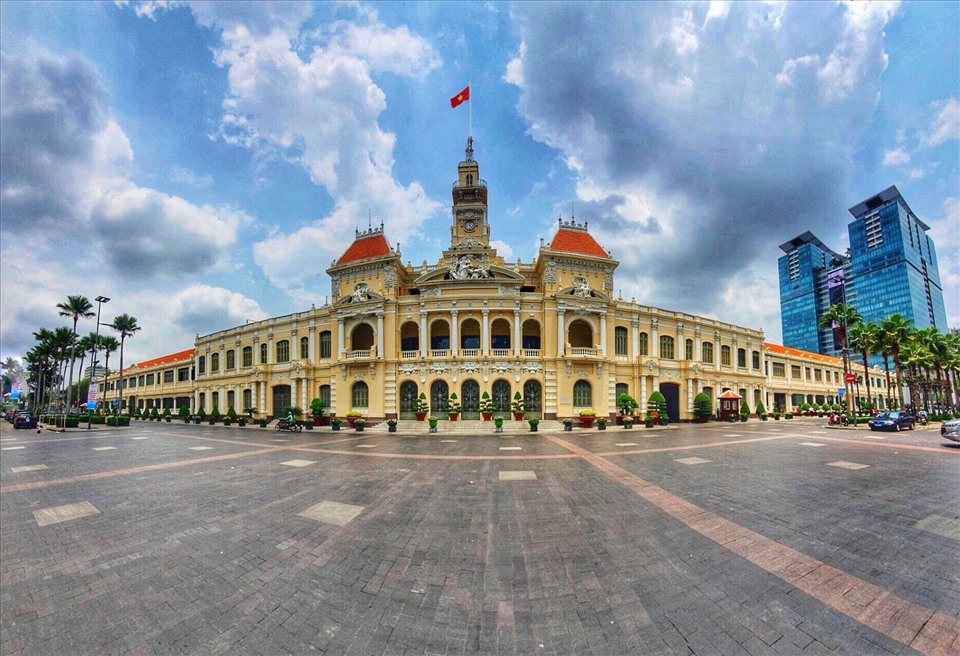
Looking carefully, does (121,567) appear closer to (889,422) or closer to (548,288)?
(548,288)

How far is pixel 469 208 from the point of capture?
45406 millimetres

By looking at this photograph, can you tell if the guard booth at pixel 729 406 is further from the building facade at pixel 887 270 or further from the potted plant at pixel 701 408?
the building facade at pixel 887 270

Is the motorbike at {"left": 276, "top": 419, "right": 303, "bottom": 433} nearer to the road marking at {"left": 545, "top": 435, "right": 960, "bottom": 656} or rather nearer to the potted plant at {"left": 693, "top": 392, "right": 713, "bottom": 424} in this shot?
the road marking at {"left": 545, "top": 435, "right": 960, "bottom": 656}

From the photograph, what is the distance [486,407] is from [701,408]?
73.2ft

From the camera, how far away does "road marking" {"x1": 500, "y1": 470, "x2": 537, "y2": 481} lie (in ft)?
Result: 35.2

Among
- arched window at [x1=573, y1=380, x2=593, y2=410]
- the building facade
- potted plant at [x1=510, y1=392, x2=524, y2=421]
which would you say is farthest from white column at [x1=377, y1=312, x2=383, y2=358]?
the building facade

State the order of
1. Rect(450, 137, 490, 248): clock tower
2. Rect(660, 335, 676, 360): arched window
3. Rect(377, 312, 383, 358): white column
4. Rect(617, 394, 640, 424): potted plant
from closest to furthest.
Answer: Rect(617, 394, 640, 424): potted plant, Rect(377, 312, 383, 358): white column, Rect(660, 335, 676, 360): arched window, Rect(450, 137, 490, 248): clock tower

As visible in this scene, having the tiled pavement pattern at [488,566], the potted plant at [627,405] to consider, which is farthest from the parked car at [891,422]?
the tiled pavement pattern at [488,566]

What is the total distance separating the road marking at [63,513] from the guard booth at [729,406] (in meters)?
46.1

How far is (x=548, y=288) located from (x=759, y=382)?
104ft

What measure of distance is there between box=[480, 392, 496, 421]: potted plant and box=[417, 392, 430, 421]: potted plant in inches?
195

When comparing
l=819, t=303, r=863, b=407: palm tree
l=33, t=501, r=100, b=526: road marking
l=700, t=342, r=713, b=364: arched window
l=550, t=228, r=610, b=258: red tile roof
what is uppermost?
l=550, t=228, r=610, b=258: red tile roof

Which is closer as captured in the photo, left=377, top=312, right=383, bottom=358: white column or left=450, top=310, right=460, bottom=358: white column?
left=450, top=310, right=460, bottom=358: white column

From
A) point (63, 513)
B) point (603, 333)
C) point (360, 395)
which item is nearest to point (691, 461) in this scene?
point (63, 513)
